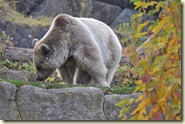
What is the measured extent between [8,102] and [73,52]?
64.3 inches

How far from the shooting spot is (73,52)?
652 cm

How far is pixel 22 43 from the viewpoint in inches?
375

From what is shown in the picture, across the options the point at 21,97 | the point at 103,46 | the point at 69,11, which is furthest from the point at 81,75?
the point at 69,11

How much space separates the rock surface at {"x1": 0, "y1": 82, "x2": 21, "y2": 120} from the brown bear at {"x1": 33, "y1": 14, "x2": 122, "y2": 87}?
1.44 m

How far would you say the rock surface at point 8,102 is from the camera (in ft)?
16.4

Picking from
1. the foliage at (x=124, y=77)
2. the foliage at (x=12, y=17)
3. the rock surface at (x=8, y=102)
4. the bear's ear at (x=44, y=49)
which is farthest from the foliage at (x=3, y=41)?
the rock surface at (x=8, y=102)

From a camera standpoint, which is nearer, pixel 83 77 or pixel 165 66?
pixel 165 66

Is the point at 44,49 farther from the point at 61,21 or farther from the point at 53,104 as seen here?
the point at 53,104

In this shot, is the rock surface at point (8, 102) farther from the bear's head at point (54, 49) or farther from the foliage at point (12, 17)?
the foliage at point (12, 17)

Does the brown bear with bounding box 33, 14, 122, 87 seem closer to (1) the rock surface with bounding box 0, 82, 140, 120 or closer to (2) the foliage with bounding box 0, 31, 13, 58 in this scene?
(1) the rock surface with bounding box 0, 82, 140, 120

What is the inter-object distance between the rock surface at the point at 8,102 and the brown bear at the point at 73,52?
1437 mm

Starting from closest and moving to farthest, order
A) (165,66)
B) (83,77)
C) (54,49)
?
(165,66)
(54,49)
(83,77)

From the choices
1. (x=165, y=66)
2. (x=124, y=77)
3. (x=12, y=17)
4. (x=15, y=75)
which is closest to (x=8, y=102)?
(x=15, y=75)

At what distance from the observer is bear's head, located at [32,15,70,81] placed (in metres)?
6.59
